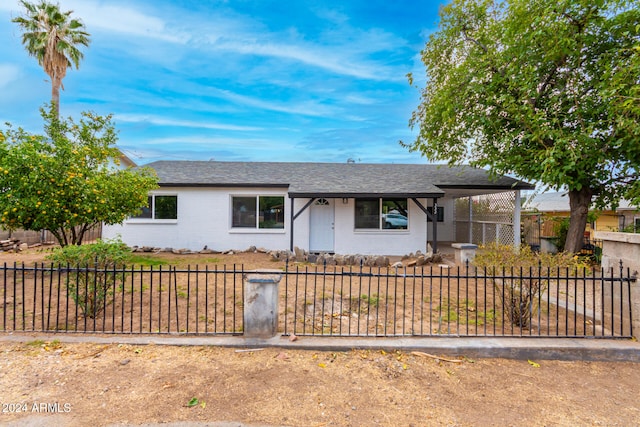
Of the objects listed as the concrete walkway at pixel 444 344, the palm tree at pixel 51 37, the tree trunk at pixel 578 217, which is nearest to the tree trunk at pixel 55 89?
the palm tree at pixel 51 37

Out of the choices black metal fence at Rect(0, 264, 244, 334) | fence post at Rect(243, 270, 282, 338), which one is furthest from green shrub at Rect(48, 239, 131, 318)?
fence post at Rect(243, 270, 282, 338)

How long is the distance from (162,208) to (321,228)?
259 inches

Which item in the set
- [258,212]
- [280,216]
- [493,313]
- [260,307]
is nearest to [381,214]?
[280,216]

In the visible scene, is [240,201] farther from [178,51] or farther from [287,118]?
[287,118]

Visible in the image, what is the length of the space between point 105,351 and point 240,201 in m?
8.88

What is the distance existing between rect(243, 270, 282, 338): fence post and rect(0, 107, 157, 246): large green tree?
6390 mm

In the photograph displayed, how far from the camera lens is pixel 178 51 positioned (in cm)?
1205

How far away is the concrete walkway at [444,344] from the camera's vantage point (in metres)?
3.70

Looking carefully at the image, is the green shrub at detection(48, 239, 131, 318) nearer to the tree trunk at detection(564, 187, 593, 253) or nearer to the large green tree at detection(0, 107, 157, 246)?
the large green tree at detection(0, 107, 157, 246)

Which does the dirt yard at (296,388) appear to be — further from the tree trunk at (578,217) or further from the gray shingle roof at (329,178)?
the tree trunk at (578,217)

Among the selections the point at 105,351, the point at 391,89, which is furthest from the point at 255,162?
the point at 105,351

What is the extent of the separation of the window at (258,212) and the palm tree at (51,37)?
12.5 m

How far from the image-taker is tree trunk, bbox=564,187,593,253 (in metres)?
10.4

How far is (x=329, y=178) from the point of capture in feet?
42.4
